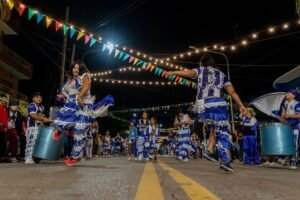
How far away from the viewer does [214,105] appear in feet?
20.2

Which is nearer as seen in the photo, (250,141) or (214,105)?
(214,105)

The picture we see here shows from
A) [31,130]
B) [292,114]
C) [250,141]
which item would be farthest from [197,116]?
[250,141]

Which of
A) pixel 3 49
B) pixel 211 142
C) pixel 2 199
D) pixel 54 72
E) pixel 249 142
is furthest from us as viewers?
pixel 54 72

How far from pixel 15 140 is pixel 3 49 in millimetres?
17593

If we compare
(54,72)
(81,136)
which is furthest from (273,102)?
(54,72)

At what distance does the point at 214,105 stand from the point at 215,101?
8cm

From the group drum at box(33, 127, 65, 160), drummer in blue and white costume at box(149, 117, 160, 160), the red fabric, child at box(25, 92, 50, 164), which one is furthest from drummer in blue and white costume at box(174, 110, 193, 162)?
the red fabric

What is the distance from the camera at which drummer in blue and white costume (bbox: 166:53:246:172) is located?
19.9ft

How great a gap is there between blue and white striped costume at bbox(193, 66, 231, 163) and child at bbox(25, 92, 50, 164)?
4.61 meters

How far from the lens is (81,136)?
23.1 ft

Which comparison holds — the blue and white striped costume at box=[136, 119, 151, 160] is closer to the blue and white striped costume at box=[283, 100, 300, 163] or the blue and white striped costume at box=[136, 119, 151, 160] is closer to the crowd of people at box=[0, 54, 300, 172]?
the crowd of people at box=[0, 54, 300, 172]

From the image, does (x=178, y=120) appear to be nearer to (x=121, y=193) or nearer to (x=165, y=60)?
(x=165, y=60)

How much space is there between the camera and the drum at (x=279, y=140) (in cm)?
863

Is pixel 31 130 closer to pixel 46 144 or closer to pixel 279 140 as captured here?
pixel 46 144
